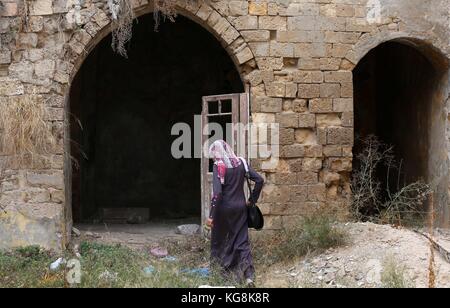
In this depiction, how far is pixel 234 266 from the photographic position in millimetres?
6789

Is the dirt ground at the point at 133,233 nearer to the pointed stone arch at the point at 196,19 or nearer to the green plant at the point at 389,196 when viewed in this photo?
the pointed stone arch at the point at 196,19

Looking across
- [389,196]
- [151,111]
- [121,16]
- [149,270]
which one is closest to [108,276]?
[149,270]

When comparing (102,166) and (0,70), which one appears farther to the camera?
(102,166)

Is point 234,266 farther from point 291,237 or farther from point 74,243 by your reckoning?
point 74,243

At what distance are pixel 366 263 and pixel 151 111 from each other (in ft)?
22.8

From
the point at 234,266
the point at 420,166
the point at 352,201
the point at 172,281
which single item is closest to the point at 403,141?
the point at 420,166

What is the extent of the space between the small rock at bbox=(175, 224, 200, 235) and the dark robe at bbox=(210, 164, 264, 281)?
8.03 ft

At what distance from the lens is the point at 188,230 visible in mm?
9367

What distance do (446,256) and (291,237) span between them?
1830 millimetres

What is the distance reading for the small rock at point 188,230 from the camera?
929 cm

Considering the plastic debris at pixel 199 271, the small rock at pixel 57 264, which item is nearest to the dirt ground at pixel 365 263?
the plastic debris at pixel 199 271

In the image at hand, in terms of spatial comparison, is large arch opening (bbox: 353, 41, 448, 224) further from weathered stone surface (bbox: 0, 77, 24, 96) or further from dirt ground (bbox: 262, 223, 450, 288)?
weathered stone surface (bbox: 0, 77, 24, 96)

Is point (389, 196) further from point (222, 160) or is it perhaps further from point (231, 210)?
point (222, 160)

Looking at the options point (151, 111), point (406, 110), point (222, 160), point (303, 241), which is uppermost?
point (151, 111)
